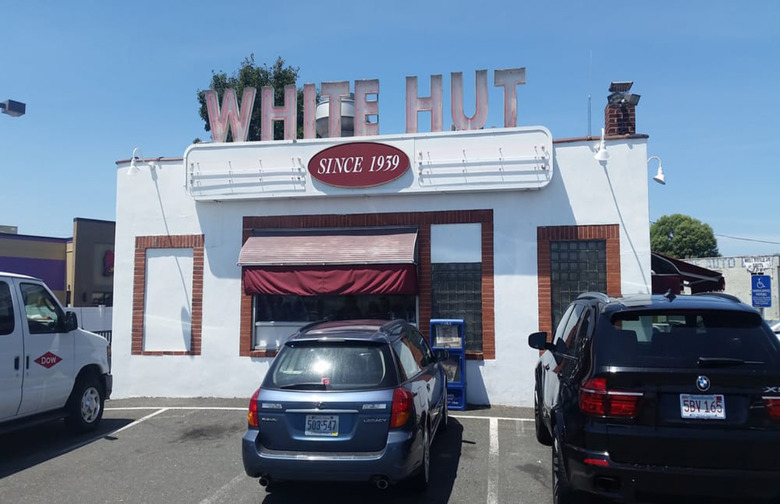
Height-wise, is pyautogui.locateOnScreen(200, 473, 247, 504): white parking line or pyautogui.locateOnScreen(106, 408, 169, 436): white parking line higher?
pyautogui.locateOnScreen(200, 473, 247, 504): white parking line

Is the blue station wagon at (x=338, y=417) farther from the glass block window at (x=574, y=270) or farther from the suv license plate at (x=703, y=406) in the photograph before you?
the glass block window at (x=574, y=270)

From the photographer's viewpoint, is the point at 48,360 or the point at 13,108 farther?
the point at 13,108

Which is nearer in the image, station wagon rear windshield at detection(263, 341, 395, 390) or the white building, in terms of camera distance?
station wagon rear windshield at detection(263, 341, 395, 390)

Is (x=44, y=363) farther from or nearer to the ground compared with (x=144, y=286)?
nearer to the ground

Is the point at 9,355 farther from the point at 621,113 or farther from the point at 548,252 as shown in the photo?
the point at 621,113

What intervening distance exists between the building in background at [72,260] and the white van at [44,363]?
22715 mm

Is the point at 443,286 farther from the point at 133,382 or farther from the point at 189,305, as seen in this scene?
the point at 133,382

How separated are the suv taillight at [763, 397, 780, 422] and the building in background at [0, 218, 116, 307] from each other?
3023 centimetres

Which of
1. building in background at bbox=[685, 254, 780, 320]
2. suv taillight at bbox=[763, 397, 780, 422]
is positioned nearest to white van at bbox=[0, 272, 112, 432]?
suv taillight at bbox=[763, 397, 780, 422]

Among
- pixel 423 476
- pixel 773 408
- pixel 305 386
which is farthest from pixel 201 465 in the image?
pixel 773 408

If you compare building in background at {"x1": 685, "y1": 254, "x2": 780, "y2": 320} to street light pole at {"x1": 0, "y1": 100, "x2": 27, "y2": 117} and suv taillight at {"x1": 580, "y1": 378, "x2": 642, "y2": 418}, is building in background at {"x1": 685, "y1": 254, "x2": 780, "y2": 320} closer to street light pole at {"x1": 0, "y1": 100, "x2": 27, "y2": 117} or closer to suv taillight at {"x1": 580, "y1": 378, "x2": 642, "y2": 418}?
street light pole at {"x1": 0, "y1": 100, "x2": 27, "y2": 117}

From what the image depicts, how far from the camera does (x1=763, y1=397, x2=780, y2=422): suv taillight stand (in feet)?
13.3

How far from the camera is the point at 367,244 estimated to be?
10.8m

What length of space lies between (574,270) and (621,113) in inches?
113
